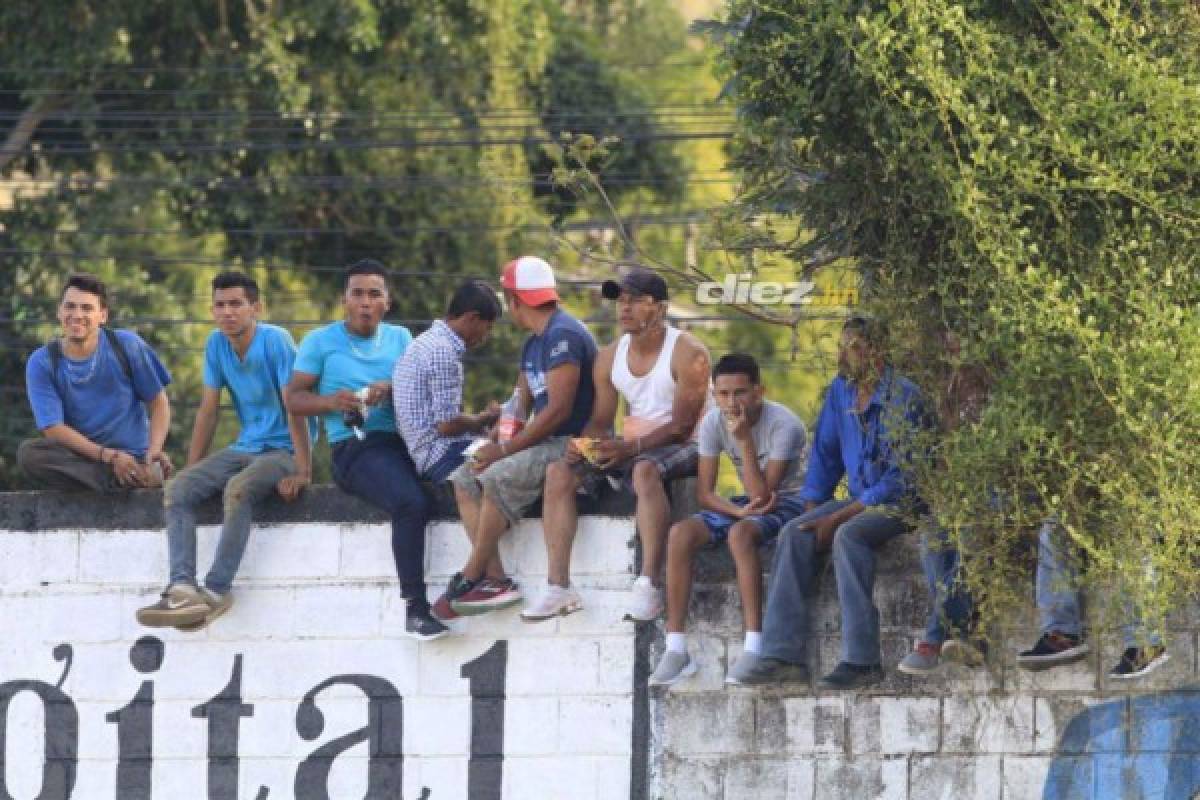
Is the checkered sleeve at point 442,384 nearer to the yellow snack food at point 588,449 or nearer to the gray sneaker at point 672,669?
the yellow snack food at point 588,449

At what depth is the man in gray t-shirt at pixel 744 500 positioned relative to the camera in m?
10.8

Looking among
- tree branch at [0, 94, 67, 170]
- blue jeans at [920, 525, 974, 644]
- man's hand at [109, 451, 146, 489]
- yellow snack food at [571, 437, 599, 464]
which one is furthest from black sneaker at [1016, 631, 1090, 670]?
tree branch at [0, 94, 67, 170]

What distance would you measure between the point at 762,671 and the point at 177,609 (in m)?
2.68

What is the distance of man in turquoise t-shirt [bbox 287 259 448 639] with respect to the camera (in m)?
11.2

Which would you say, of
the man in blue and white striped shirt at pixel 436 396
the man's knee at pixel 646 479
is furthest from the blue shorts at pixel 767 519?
the man in blue and white striped shirt at pixel 436 396

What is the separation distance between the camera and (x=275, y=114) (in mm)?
21797

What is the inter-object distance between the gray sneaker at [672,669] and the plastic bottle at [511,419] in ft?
4.16

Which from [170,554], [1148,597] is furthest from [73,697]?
[1148,597]

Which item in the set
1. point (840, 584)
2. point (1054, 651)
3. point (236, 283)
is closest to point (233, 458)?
point (236, 283)

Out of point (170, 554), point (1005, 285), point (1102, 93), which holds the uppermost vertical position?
point (1102, 93)

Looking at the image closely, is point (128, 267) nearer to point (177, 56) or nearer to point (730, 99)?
point (177, 56)

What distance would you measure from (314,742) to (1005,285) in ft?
12.8

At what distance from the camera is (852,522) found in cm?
1051

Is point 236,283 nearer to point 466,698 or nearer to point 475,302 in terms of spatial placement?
point 475,302
